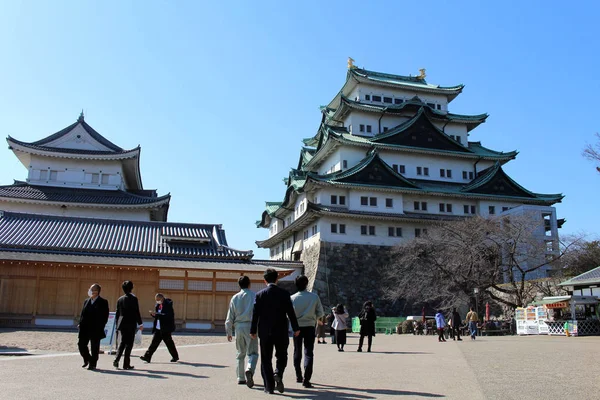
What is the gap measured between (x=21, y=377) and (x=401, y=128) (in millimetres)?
37511

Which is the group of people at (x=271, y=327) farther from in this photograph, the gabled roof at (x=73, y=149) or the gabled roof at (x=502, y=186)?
the gabled roof at (x=502, y=186)

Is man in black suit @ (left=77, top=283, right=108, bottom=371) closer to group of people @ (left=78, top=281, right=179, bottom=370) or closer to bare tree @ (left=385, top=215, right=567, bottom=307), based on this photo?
group of people @ (left=78, top=281, right=179, bottom=370)

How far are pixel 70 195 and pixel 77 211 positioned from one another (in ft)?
4.45

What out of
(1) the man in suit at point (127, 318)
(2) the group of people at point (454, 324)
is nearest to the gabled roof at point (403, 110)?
(2) the group of people at point (454, 324)

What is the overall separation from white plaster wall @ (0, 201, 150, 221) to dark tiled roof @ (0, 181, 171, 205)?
2.20ft

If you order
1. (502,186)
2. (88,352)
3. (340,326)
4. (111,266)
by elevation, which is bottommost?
(88,352)

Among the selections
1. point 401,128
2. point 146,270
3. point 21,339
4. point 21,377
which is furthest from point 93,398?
point 401,128

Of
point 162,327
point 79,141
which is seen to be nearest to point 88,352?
point 162,327

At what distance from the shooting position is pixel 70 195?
36.1m

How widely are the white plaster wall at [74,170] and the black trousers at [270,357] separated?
34170 millimetres

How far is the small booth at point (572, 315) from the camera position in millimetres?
22434

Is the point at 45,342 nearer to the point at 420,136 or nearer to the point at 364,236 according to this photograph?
the point at 364,236

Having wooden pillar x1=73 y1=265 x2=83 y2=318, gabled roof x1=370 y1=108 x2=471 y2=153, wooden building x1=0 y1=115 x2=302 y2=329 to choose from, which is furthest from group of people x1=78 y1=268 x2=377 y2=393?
gabled roof x1=370 y1=108 x2=471 y2=153

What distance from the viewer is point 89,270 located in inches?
899
